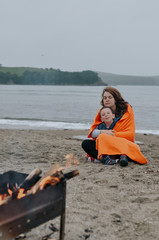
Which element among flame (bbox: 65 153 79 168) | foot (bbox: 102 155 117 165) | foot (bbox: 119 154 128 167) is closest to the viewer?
foot (bbox: 119 154 128 167)

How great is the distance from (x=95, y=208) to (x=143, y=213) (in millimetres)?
620

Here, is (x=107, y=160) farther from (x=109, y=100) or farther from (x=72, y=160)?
(x=109, y=100)

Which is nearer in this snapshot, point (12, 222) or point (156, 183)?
point (12, 222)

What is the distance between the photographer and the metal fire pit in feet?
7.98

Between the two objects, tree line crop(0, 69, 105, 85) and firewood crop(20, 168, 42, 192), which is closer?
firewood crop(20, 168, 42, 192)

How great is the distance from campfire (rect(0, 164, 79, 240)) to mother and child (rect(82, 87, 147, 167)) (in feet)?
10.4

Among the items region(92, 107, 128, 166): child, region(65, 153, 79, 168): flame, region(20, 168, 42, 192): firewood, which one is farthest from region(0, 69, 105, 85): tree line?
region(20, 168, 42, 192): firewood

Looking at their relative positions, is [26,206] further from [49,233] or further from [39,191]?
[49,233]

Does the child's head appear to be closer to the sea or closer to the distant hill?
the sea

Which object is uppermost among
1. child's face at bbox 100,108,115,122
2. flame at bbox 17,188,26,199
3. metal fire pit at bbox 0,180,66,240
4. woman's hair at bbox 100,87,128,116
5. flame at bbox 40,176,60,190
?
woman's hair at bbox 100,87,128,116

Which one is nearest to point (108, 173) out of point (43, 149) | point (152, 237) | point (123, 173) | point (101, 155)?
point (123, 173)

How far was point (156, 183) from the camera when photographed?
510 centimetres

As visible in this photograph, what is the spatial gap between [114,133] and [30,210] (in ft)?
12.3

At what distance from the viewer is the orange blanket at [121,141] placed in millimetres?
6066
